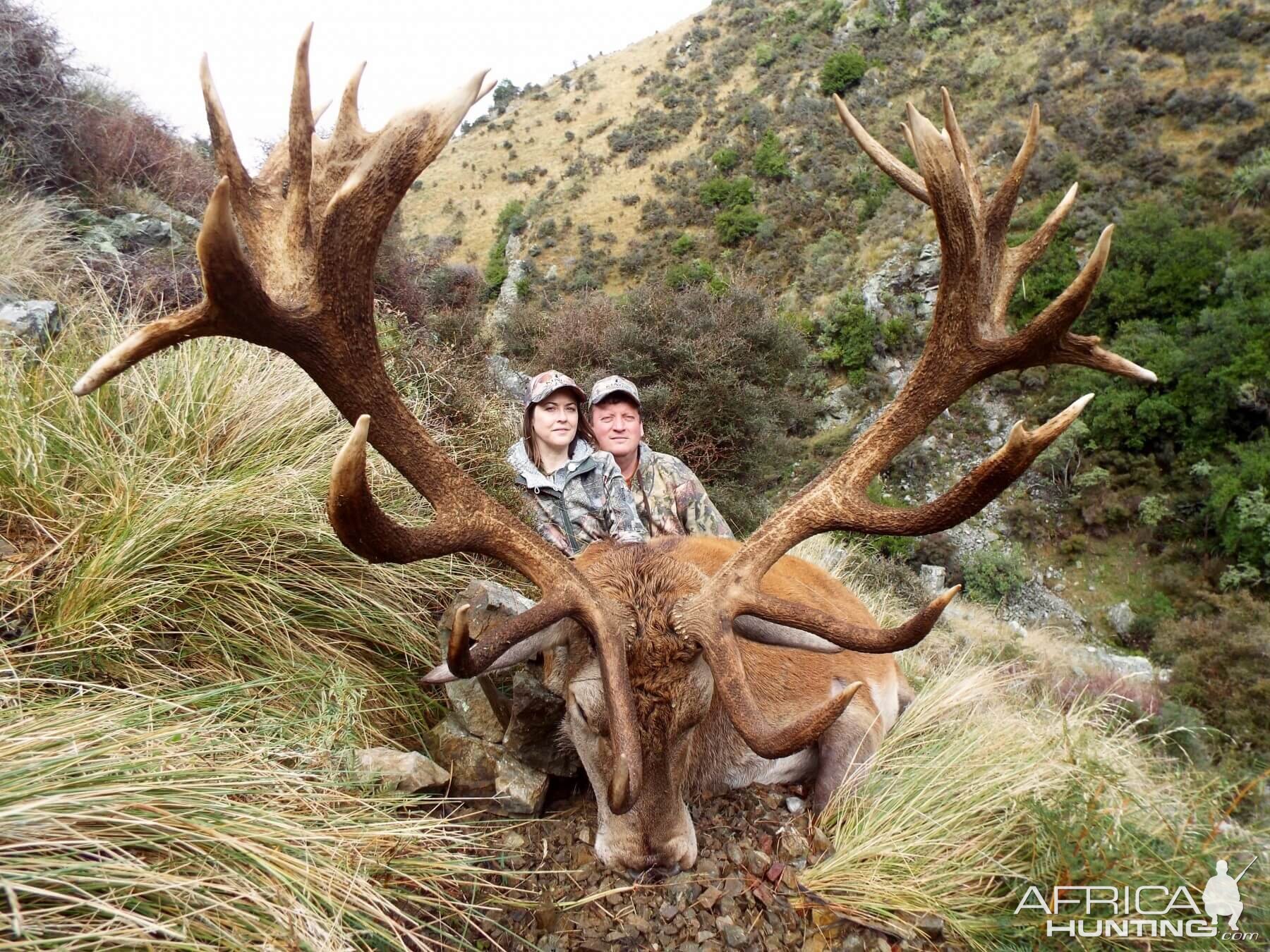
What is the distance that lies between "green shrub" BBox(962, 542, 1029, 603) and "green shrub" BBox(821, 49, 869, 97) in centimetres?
3526

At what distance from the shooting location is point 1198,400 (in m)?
21.7

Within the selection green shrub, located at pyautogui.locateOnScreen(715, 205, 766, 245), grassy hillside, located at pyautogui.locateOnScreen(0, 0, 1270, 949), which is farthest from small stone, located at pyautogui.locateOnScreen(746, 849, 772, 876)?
green shrub, located at pyautogui.locateOnScreen(715, 205, 766, 245)

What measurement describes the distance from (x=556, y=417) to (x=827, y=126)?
43.9m

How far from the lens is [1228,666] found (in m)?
13.1

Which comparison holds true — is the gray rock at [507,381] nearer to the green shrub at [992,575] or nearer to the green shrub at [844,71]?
the green shrub at [992,575]

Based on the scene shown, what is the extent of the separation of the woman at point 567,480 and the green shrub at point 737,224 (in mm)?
36287

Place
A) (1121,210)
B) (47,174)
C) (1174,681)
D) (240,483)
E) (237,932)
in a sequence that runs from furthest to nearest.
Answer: (1121,210) → (1174,681) → (47,174) → (240,483) → (237,932)

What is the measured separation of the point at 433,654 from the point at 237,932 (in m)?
1.87

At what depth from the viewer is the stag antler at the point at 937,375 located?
2.42 m

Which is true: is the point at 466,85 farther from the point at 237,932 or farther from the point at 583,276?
the point at 583,276

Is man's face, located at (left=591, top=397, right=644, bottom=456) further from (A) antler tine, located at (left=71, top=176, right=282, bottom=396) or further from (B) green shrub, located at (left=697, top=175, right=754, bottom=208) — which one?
(B) green shrub, located at (left=697, top=175, right=754, bottom=208)

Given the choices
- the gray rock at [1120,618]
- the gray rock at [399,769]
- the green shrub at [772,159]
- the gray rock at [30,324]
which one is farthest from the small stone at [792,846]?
the green shrub at [772,159]

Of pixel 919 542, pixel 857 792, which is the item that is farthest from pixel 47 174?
pixel 919 542

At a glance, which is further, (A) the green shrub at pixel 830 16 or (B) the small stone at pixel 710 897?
(A) the green shrub at pixel 830 16
